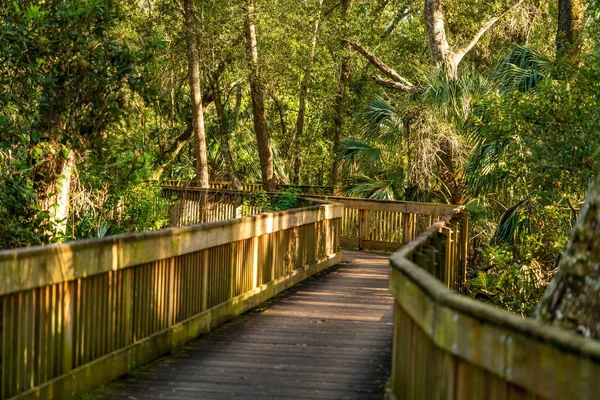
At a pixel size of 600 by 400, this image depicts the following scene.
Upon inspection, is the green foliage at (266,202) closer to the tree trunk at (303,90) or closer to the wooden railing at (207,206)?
the wooden railing at (207,206)

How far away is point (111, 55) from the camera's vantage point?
12375mm

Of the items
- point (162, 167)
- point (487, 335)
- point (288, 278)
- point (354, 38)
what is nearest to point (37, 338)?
point (487, 335)

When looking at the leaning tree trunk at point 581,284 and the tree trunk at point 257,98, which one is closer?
the leaning tree trunk at point 581,284

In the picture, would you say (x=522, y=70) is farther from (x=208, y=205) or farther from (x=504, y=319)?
(x=504, y=319)

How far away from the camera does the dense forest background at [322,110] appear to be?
12.5 m

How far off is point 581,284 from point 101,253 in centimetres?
365

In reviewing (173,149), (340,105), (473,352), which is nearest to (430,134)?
(340,105)

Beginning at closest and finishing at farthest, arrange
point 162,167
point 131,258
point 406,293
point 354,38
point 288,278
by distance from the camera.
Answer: point 406,293 → point 131,258 → point 288,278 → point 354,38 → point 162,167

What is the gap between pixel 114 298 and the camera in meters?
→ 7.97

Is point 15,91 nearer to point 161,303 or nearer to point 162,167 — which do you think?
point 161,303

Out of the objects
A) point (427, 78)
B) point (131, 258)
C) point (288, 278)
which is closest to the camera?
point (131, 258)

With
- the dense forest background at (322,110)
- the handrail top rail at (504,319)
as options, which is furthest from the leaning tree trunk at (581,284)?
the dense forest background at (322,110)

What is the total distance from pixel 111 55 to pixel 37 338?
6.33 meters

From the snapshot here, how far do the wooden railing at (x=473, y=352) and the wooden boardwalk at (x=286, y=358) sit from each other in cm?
99
